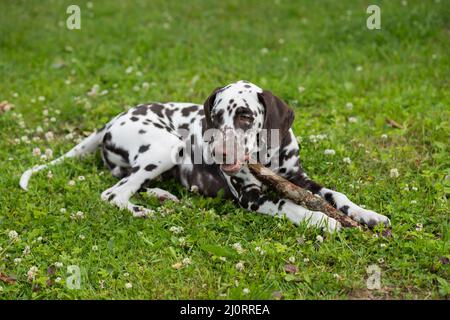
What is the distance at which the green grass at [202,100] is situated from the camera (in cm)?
493

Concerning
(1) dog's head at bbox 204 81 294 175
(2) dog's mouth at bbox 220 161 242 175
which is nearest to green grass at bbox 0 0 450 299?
(2) dog's mouth at bbox 220 161 242 175

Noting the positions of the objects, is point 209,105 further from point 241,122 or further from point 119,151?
point 119,151

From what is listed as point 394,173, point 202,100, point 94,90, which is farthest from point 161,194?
point 94,90

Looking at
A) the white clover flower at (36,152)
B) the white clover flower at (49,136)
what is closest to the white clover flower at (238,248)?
the white clover flower at (36,152)

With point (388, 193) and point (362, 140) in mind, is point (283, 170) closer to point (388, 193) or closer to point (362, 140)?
point (388, 193)

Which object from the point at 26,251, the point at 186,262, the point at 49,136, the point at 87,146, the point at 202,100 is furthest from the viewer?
the point at 202,100

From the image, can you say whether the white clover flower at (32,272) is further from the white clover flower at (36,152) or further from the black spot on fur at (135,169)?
the white clover flower at (36,152)

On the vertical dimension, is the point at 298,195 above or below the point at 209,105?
below

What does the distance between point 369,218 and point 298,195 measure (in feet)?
2.08

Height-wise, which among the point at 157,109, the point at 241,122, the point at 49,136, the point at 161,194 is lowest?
the point at 161,194

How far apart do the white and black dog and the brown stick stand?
79 mm

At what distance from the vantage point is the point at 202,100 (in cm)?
862

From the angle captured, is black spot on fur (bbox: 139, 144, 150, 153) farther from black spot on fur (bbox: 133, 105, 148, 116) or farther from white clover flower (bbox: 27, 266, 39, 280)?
white clover flower (bbox: 27, 266, 39, 280)

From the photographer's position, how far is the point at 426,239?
17.1ft
